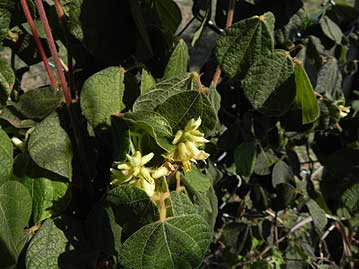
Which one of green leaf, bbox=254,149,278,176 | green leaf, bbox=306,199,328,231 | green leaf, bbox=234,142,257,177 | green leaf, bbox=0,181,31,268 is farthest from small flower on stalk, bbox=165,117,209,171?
green leaf, bbox=306,199,328,231

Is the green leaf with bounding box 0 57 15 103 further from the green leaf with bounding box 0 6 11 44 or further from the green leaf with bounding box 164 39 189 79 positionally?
the green leaf with bounding box 164 39 189 79

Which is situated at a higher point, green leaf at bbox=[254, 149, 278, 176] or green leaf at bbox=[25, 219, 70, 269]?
green leaf at bbox=[25, 219, 70, 269]

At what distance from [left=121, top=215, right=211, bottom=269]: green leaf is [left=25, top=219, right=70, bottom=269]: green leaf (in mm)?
161

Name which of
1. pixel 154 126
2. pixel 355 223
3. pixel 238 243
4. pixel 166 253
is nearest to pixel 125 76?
pixel 154 126

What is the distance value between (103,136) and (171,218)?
0.72ft

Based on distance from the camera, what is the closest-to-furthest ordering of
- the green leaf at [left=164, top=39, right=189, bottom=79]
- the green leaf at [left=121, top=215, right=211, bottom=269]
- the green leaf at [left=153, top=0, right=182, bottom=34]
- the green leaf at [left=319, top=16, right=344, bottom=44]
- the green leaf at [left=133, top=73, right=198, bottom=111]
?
the green leaf at [left=121, top=215, right=211, bottom=269]
the green leaf at [left=133, top=73, right=198, bottom=111]
the green leaf at [left=164, top=39, right=189, bottom=79]
the green leaf at [left=153, top=0, right=182, bottom=34]
the green leaf at [left=319, top=16, right=344, bottom=44]

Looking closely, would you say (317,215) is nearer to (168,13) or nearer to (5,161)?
(168,13)

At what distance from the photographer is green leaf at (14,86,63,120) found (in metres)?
0.80

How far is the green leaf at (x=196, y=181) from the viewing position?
0.77m

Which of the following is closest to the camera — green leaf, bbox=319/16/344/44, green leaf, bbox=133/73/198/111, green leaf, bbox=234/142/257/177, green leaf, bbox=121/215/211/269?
green leaf, bbox=121/215/211/269

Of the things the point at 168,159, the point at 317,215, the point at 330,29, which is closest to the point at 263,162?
the point at 317,215

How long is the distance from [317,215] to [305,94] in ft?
1.90

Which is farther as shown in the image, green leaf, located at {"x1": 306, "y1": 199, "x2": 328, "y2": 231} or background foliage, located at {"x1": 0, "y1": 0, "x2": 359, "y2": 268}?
green leaf, located at {"x1": 306, "y1": 199, "x2": 328, "y2": 231}

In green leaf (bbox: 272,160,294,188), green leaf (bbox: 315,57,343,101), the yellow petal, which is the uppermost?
the yellow petal
